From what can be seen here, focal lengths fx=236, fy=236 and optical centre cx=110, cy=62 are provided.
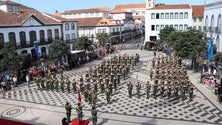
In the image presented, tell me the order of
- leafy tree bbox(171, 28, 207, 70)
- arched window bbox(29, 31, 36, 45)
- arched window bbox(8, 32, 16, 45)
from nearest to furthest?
leafy tree bbox(171, 28, 207, 70)
arched window bbox(8, 32, 16, 45)
arched window bbox(29, 31, 36, 45)

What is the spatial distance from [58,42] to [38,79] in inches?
354

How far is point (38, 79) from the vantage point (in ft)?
79.4

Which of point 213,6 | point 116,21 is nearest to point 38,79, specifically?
point 213,6

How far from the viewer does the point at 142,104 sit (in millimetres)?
19062

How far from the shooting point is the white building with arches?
127 ft

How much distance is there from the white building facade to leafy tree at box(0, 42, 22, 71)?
3900cm

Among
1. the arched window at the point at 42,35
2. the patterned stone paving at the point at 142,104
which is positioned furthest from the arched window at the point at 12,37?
the patterned stone paving at the point at 142,104

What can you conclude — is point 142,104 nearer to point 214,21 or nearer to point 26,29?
point 26,29

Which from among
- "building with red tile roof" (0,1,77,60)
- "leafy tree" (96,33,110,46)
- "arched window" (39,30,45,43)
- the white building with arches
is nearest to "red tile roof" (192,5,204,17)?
the white building with arches

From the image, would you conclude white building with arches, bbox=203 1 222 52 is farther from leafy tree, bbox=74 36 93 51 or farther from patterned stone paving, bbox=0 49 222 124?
leafy tree, bbox=74 36 93 51

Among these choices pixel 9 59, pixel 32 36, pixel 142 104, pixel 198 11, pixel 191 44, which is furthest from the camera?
pixel 198 11

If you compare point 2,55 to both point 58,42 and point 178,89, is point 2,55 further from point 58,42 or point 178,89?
point 178,89

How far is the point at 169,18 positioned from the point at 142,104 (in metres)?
41.7

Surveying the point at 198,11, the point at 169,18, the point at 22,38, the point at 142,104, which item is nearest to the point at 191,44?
the point at 142,104
